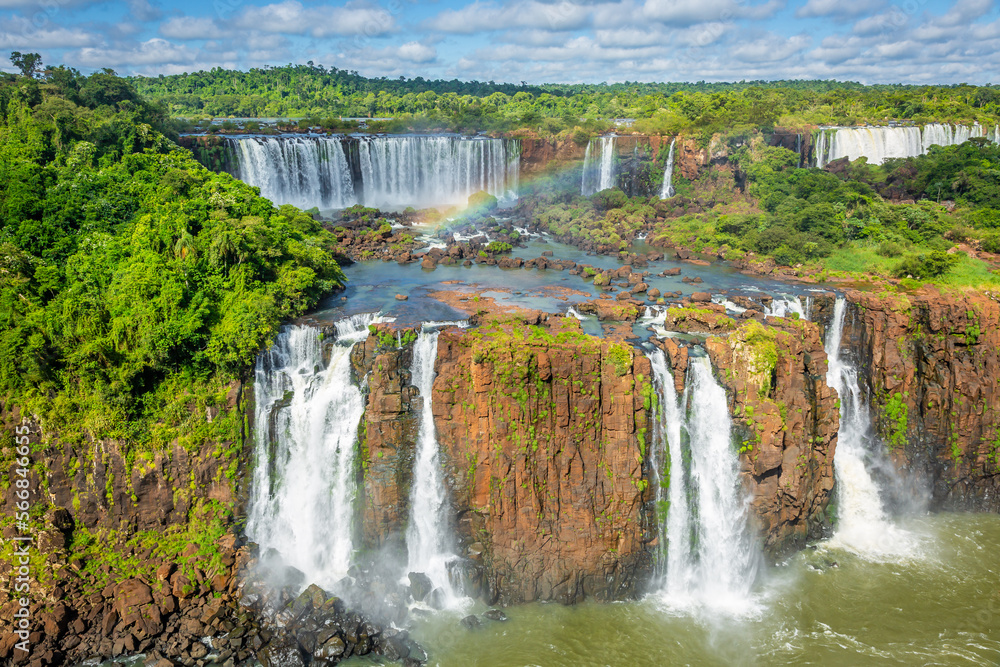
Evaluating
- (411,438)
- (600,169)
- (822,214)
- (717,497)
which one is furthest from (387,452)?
(600,169)

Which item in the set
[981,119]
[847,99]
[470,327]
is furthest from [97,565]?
[847,99]

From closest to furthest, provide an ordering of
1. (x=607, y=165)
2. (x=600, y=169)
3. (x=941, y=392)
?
(x=941, y=392), (x=607, y=165), (x=600, y=169)

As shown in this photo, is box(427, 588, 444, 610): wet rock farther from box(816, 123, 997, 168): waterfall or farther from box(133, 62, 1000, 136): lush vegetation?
box(816, 123, 997, 168): waterfall

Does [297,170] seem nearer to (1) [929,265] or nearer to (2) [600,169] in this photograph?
(2) [600,169]

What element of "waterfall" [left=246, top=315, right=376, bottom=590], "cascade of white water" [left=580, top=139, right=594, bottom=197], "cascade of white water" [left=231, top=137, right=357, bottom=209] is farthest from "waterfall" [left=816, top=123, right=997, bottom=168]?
"waterfall" [left=246, top=315, right=376, bottom=590]

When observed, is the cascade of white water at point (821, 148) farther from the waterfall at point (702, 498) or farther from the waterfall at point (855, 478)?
the waterfall at point (702, 498)

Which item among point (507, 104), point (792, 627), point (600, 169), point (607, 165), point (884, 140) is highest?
point (507, 104)
